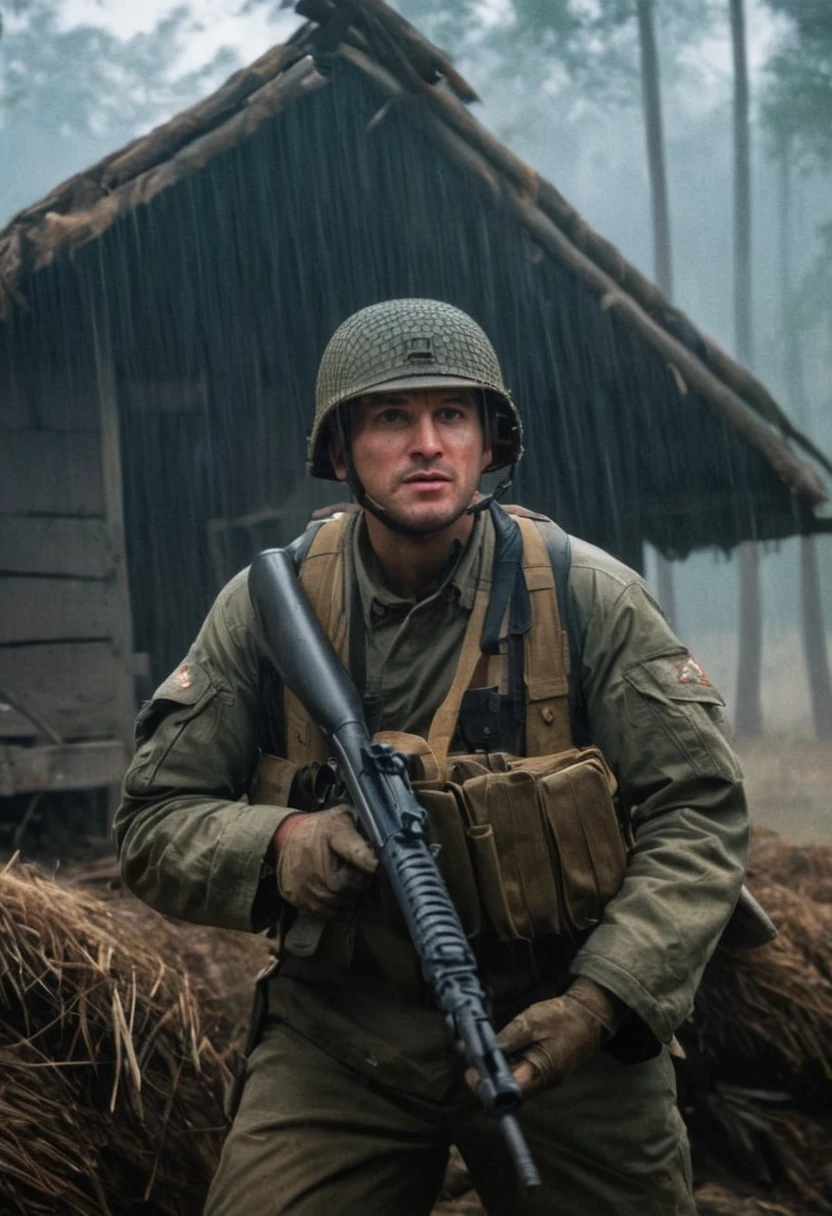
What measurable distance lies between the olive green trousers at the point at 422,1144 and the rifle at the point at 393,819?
17.6 inches

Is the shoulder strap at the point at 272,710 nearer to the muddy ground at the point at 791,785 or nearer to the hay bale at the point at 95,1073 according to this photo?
the hay bale at the point at 95,1073

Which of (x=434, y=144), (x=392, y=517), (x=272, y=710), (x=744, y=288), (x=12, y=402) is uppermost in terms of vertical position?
(x=744, y=288)

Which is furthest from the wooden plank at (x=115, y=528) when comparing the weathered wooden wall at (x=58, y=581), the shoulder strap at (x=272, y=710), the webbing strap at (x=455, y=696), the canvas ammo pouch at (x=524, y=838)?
the canvas ammo pouch at (x=524, y=838)

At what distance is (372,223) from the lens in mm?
8281

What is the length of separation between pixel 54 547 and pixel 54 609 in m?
0.34

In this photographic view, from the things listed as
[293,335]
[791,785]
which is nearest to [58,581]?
[293,335]

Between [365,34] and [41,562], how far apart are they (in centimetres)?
325

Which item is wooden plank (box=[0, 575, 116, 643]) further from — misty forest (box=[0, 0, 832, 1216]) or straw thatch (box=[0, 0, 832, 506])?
straw thatch (box=[0, 0, 832, 506])

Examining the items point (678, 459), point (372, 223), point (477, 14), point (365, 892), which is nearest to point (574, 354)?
point (678, 459)

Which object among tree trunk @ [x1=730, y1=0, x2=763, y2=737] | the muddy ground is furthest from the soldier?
tree trunk @ [x1=730, y1=0, x2=763, y2=737]

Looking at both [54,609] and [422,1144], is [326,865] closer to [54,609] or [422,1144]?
[422,1144]

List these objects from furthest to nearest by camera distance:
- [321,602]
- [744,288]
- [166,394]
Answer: [744,288], [166,394], [321,602]

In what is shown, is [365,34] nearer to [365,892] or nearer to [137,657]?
[137,657]

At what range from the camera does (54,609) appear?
24.8 ft
